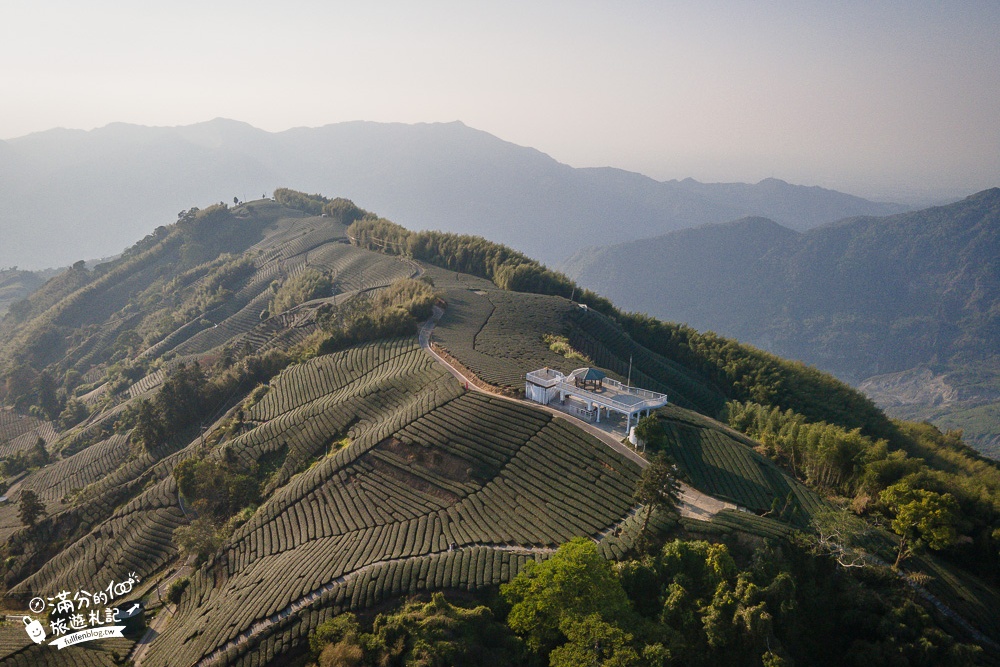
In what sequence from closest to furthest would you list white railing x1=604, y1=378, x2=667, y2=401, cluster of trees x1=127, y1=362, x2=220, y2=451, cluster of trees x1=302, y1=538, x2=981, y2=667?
1. cluster of trees x1=302, y1=538, x2=981, y2=667
2. white railing x1=604, y1=378, x2=667, y2=401
3. cluster of trees x1=127, y1=362, x2=220, y2=451

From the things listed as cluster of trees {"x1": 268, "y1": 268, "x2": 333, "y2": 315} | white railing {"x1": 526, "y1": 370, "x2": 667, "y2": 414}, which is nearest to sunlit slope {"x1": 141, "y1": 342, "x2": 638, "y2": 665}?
white railing {"x1": 526, "y1": 370, "x2": 667, "y2": 414}

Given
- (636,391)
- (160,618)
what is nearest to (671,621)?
(636,391)

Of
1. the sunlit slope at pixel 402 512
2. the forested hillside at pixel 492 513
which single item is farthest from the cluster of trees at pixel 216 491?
the sunlit slope at pixel 402 512

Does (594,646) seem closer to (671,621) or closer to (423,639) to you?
(671,621)

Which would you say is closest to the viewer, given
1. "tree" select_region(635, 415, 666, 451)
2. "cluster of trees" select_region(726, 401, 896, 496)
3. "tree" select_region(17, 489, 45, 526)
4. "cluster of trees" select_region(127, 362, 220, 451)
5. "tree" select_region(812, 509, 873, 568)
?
"tree" select_region(812, 509, 873, 568)

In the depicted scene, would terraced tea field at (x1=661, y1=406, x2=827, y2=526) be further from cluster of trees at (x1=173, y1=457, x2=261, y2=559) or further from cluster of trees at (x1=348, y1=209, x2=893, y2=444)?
cluster of trees at (x1=173, y1=457, x2=261, y2=559)

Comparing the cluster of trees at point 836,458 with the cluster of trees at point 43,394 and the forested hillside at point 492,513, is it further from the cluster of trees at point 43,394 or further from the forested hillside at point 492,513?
the cluster of trees at point 43,394
